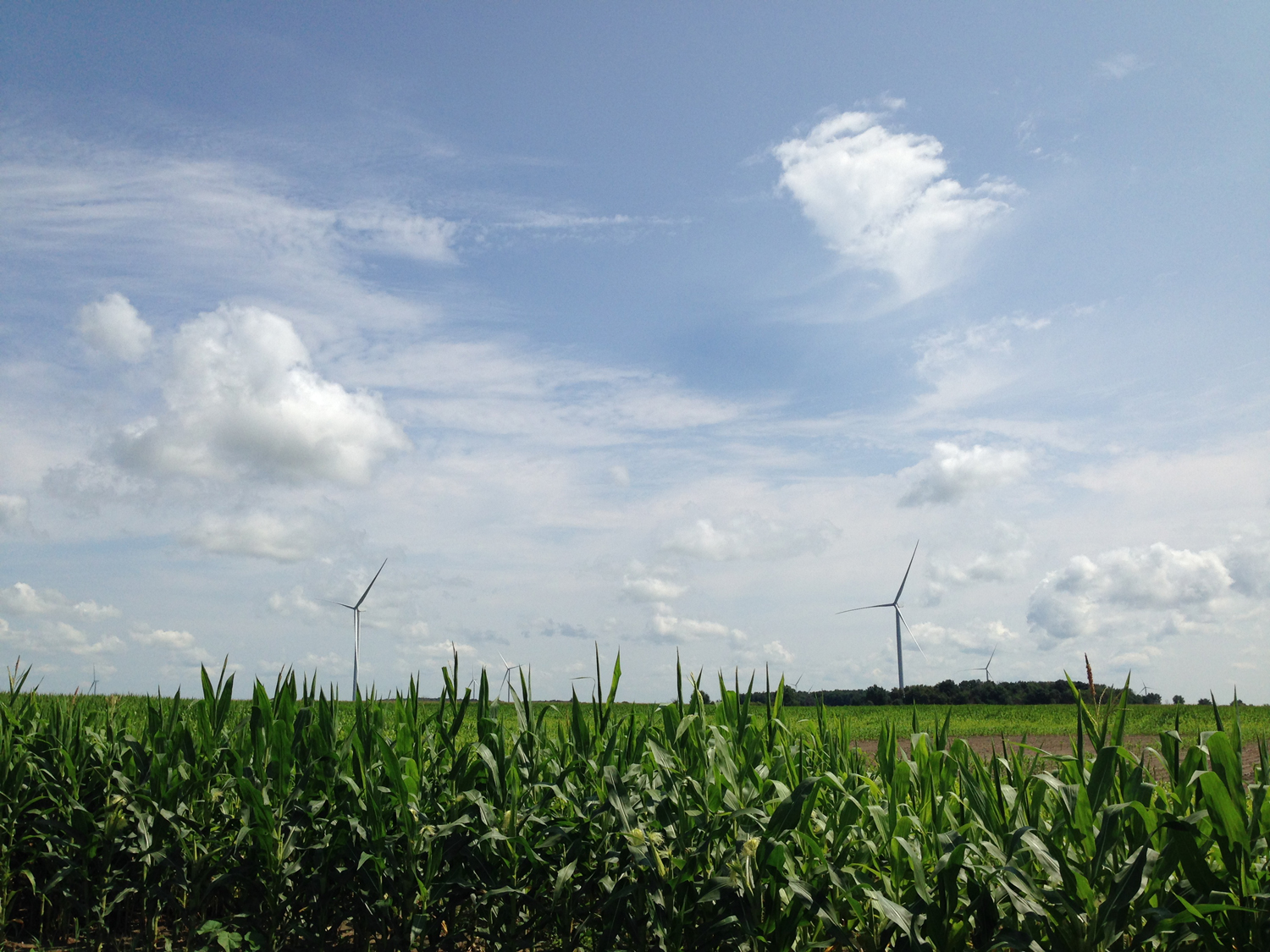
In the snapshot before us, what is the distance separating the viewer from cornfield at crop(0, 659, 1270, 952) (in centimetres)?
363

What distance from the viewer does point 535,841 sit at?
4.93m

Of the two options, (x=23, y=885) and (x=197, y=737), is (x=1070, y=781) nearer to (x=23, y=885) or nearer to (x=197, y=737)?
(x=197, y=737)

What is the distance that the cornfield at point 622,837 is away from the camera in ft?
11.9

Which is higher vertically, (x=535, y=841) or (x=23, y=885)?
(x=535, y=841)

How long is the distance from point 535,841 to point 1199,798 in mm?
3351

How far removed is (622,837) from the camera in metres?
4.67

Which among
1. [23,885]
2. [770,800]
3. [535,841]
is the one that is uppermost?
[770,800]

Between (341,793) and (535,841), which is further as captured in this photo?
(341,793)

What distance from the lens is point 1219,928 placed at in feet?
11.5

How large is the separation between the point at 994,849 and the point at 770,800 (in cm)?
112

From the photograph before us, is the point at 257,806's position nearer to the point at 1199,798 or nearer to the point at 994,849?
the point at 994,849

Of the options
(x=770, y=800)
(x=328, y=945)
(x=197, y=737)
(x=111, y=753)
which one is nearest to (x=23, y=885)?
(x=111, y=753)

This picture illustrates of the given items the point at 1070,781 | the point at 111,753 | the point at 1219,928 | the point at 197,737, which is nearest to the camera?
the point at 1219,928

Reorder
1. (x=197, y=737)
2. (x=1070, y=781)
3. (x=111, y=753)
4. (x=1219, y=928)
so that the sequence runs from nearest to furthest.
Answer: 1. (x=1219, y=928)
2. (x=1070, y=781)
3. (x=197, y=737)
4. (x=111, y=753)
